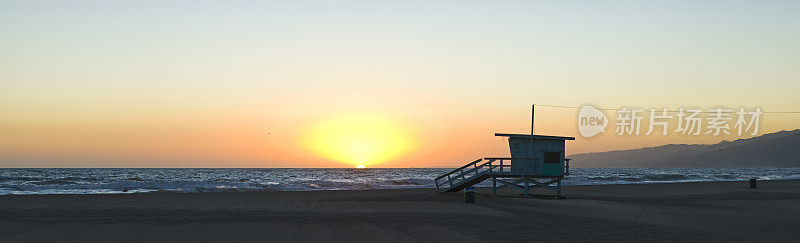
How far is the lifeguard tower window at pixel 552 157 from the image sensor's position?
33.0 m

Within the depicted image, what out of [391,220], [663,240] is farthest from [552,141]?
[663,240]

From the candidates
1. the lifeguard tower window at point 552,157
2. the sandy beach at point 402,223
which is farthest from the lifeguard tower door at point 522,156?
the sandy beach at point 402,223

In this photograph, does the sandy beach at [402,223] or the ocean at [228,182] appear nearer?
the sandy beach at [402,223]

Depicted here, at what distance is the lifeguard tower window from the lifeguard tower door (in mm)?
699

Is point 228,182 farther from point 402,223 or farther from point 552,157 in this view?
point 402,223

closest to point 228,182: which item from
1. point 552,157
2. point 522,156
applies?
point 522,156

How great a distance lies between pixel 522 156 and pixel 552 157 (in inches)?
59.7

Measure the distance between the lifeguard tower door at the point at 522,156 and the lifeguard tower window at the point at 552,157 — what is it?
2.29 feet

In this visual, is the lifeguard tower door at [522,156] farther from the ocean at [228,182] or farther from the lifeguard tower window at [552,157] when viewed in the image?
the ocean at [228,182]

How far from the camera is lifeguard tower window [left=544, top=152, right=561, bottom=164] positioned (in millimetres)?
33031

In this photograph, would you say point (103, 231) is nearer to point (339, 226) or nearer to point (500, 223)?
point (339, 226)

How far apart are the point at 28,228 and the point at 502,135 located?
22.0 meters

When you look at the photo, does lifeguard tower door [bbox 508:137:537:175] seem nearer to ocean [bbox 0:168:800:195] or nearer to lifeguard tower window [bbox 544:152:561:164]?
lifeguard tower window [bbox 544:152:561:164]

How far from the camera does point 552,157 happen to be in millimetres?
33125
